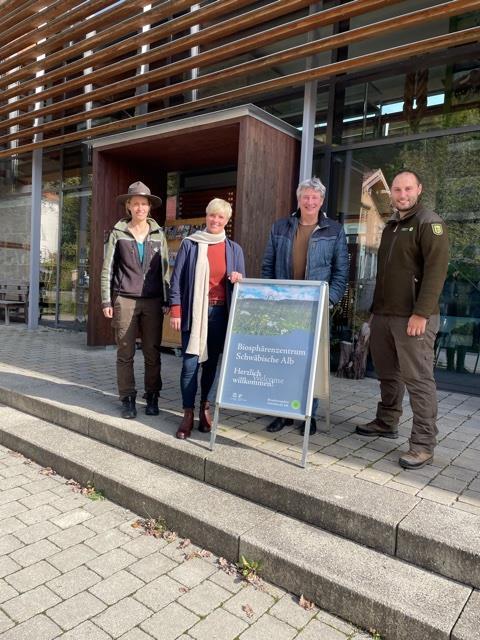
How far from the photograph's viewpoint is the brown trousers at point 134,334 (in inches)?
157

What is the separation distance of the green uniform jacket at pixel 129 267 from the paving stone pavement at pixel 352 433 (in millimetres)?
1044

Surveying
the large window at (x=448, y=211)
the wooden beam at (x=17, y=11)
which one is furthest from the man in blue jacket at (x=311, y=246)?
the wooden beam at (x=17, y=11)

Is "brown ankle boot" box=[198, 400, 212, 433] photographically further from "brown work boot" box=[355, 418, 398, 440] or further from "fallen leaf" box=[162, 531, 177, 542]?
"brown work boot" box=[355, 418, 398, 440]

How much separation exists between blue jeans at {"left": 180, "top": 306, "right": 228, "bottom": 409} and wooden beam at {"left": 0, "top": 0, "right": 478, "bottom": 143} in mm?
3398

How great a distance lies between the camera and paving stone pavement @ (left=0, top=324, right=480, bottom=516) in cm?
294

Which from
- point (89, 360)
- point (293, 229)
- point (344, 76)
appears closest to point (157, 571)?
point (293, 229)

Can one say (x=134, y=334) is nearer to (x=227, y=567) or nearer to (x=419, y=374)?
(x=227, y=567)

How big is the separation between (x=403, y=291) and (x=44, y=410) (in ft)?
10.7

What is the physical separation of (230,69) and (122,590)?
225 inches

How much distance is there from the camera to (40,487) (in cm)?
345

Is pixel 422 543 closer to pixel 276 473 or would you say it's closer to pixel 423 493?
pixel 423 493

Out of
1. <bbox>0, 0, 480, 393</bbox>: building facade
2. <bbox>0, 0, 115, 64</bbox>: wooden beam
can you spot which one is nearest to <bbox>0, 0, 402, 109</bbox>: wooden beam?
<bbox>0, 0, 480, 393</bbox>: building facade

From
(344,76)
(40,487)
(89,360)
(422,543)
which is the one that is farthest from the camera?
(89,360)

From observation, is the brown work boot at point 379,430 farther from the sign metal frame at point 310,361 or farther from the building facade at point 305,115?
the building facade at point 305,115
